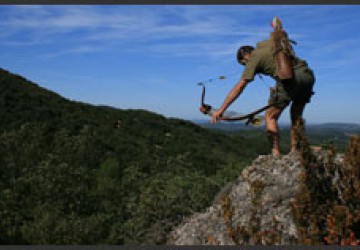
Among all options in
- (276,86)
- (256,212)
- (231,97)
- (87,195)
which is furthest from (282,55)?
(87,195)

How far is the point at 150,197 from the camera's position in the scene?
1073 centimetres

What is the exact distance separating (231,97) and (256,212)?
1.27 m

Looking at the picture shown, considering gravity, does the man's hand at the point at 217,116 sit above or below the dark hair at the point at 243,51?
below

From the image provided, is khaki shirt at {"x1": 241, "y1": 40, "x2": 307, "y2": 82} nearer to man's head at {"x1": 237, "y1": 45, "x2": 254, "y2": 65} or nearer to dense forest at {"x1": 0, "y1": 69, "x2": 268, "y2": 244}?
man's head at {"x1": 237, "y1": 45, "x2": 254, "y2": 65}

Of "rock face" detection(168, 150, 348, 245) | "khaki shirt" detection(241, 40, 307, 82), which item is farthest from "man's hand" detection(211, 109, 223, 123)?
"rock face" detection(168, 150, 348, 245)

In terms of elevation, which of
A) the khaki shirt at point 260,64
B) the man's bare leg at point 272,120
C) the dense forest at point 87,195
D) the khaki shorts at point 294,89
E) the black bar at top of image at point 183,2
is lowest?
the dense forest at point 87,195

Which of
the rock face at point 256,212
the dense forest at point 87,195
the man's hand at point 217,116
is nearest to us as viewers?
the rock face at point 256,212

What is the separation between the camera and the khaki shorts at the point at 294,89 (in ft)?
23.8

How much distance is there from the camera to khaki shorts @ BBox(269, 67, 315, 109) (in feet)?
23.8

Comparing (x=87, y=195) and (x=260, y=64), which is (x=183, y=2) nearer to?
(x=260, y=64)

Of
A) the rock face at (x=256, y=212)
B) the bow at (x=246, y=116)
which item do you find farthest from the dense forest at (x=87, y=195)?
the bow at (x=246, y=116)

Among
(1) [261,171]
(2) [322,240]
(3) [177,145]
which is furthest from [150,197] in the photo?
(3) [177,145]

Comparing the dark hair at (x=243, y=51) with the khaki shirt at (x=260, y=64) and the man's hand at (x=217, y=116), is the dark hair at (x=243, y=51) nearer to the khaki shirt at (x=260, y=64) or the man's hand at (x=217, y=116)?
the khaki shirt at (x=260, y=64)

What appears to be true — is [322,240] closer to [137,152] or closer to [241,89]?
[241,89]
